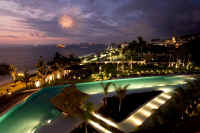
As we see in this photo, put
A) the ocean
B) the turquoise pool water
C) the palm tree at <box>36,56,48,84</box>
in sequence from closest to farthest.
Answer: the turquoise pool water
the palm tree at <box>36,56,48,84</box>
the ocean

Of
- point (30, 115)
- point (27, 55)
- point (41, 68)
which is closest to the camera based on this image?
point (30, 115)

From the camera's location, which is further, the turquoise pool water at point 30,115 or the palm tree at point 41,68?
the palm tree at point 41,68

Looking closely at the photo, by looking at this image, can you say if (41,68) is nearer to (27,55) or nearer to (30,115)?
(30,115)

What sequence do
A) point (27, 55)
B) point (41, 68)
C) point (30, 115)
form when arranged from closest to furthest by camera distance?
point (30, 115), point (41, 68), point (27, 55)

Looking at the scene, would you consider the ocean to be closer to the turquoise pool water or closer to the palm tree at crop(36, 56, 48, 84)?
the palm tree at crop(36, 56, 48, 84)

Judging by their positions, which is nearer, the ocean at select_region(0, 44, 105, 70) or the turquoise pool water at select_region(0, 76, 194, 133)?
the turquoise pool water at select_region(0, 76, 194, 133)

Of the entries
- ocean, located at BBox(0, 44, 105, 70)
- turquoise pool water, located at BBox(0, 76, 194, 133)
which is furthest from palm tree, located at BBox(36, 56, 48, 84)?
ocean, located at BBox(0, 44, 105, 70)

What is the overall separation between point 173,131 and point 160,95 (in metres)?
7.89

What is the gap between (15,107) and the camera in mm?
7770

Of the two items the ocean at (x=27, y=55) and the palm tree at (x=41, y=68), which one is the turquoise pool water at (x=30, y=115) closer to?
the palm tree at (x=41, y=68)

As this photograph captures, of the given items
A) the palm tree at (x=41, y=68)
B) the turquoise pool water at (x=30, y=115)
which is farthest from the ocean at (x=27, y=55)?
the turquoise pool water at (x=30, y=115)

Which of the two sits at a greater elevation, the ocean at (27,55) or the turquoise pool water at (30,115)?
the ocean at (27,55)

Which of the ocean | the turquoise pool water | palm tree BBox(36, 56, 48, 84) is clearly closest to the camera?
the turquoise pool water

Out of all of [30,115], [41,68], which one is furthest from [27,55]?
[30,115]
